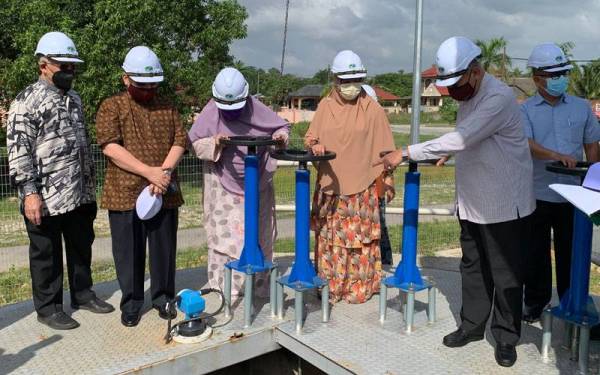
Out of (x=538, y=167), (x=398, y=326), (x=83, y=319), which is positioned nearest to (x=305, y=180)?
(x=398, y=326)

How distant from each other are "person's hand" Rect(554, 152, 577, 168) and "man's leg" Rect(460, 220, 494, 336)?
1.85ft

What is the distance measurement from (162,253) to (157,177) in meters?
0.52

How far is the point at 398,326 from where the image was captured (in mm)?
3557

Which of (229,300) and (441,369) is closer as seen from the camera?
(441,369)

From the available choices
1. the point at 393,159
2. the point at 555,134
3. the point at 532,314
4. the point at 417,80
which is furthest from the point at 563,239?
A: the point at 417,80

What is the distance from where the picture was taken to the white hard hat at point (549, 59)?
11.2 ft

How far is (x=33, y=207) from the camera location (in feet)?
10.8

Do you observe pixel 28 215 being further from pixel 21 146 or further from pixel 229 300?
pixel 229 300

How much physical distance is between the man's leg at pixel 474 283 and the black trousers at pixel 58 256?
7.37 ft

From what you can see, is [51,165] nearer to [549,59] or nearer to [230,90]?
[230,90]

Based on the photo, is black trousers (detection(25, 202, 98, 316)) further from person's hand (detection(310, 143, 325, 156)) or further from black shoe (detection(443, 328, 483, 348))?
black shoe (detection(443, 328, 483, 348))

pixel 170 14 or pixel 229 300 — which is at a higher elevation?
pixel 170 14

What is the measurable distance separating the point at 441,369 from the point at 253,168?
147 centimetres

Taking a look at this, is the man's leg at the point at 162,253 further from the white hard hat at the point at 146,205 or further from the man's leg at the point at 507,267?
the man's leg at the point at 507,267
